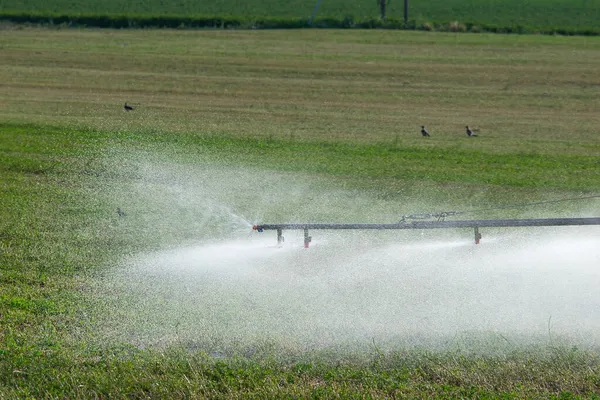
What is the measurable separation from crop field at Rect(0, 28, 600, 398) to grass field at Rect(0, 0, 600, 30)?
16.3 m

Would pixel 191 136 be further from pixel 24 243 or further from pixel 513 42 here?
pixel 513 42

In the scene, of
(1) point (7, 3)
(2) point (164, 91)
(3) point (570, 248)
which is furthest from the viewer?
(1) point (7, 3)

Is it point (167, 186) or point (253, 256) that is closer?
point (253, 256)

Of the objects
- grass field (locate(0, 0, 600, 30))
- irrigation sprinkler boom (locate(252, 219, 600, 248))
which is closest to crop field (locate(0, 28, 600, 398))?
irrigation sprinkler boom (locate(252, 219, 600, 248))

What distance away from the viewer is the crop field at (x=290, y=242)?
8461 mm

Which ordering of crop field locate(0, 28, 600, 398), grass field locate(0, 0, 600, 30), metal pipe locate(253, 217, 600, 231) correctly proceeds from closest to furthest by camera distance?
crop field locate(0, 28, 600, 398) → metal pipe locate(253, 217, 600, 231) → grass field locate(0, 0, 600, 30)

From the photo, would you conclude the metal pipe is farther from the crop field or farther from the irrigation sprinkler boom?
the crop field

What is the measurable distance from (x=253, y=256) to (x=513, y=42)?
26.5 metres

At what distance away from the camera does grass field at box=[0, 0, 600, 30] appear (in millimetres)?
43844

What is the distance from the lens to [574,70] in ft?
97.1

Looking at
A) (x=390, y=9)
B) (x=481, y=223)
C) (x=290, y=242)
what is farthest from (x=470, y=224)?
(x=390, y=9)

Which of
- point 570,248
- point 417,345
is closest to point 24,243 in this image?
point 417,345

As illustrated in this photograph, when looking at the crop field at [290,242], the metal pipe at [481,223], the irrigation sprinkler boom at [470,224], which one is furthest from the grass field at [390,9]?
the metal pipe at [481,223]

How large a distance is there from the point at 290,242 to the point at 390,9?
39255mm
